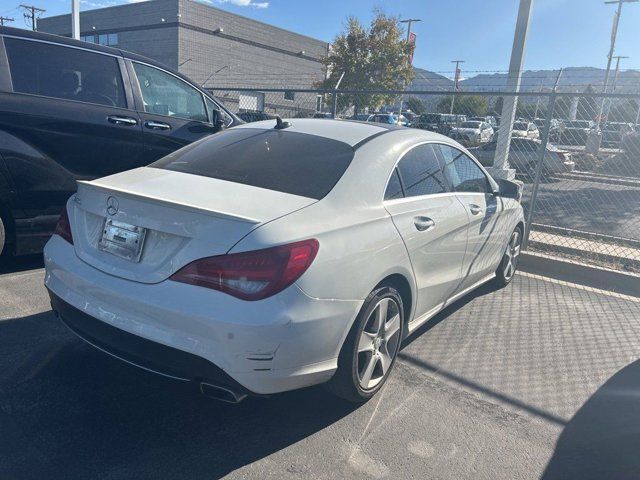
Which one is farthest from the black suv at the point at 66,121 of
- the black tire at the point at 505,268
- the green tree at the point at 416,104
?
the green tree at the point at 416,104

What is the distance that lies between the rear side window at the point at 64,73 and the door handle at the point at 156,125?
0.88 ft

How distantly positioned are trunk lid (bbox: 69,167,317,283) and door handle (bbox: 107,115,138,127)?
2203 mm

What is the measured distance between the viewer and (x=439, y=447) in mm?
2758

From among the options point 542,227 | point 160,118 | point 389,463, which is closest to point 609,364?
point 389,463

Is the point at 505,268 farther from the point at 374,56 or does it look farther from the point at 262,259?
the point at 374,56

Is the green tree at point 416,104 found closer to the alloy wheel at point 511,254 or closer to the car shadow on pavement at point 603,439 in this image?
the alloy wheel at point 511,254

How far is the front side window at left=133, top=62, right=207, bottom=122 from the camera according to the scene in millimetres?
5375

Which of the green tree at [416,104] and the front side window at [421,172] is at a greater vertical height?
the green tree at [416,104]

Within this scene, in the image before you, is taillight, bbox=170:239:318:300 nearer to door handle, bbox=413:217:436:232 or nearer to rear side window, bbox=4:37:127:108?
door handle, bbox=413:217:436:232

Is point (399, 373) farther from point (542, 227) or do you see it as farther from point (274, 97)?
point (274, 97)

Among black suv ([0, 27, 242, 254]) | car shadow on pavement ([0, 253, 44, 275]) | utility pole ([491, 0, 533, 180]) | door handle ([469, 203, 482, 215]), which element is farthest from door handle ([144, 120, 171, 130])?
utility pole ([491, 0, 533, 180])

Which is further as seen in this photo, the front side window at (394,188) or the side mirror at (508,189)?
the side mirror at (508,189)

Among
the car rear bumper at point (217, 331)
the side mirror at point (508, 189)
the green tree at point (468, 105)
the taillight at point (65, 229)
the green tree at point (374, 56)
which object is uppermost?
the green tree at point (374, 56)

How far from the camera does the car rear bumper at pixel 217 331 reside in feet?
7.63
